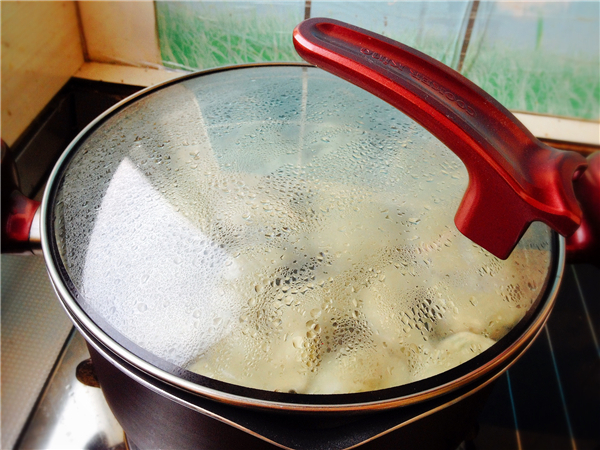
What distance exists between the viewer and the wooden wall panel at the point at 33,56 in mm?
1448

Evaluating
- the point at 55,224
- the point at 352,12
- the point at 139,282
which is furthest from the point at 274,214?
the point at 352,12

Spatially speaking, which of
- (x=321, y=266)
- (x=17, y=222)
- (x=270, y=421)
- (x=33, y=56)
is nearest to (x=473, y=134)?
(x=321, y=266)

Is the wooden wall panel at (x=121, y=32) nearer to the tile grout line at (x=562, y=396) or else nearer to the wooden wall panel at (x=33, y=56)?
the wooden wall panel at (x=33, y=56)

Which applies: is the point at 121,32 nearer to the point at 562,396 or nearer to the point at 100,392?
the point at 100,392

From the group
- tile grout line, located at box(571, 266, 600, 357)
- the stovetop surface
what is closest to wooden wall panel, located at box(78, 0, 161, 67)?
the stovetop surface

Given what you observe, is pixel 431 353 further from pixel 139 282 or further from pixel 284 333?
pixel 139 282

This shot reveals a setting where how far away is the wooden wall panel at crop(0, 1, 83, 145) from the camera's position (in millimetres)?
1448

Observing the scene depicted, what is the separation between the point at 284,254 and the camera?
688 mm

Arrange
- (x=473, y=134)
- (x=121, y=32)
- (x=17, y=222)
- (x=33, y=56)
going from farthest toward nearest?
(x=121, y=32), (x=33, y=56), (x=17, y=222), (x=473, y=134)

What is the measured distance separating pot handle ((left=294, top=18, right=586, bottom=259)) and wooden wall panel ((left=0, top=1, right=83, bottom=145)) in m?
1.18

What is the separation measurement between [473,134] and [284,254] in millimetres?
291

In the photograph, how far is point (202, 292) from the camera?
2.18 ft

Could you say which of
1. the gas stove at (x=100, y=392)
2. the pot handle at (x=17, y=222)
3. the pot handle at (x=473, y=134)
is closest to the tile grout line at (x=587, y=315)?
the gas stove at (x=100, y=392)

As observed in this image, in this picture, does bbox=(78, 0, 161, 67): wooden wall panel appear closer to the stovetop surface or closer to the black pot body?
the stovetop surface
